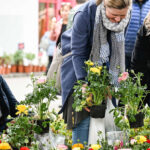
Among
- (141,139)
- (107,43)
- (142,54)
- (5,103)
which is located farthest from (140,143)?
(5,103)

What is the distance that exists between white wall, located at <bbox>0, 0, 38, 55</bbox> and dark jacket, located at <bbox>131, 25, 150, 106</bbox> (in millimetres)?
9406

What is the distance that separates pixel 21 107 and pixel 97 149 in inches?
21.9

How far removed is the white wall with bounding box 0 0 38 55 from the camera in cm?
1201

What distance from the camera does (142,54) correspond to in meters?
3.05

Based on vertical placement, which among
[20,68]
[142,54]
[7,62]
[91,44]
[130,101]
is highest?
[91,44]

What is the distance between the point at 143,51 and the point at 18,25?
9772 millimetres

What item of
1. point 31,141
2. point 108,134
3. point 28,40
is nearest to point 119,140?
point 108,134

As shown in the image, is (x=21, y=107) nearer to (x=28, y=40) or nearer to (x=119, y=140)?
(x=119, y=140)

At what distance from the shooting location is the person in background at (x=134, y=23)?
366cm

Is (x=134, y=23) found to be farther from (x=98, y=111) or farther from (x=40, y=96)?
(x=40, y=96)

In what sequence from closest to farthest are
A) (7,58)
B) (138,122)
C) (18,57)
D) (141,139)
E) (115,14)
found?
(141,139) → (138,122) → (115,14) → (7,58) → (18,57)

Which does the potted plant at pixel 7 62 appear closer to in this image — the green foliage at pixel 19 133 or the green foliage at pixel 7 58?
the green foliage at pixel 7 58

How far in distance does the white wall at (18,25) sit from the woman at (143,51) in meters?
9.41

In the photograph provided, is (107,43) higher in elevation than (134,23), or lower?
lower
